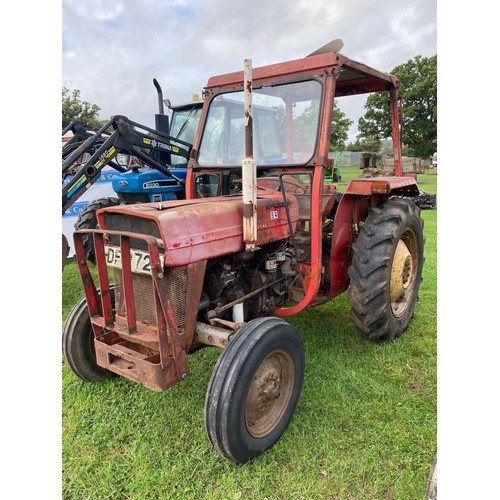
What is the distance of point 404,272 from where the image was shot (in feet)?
12.3

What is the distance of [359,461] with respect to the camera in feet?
7.64

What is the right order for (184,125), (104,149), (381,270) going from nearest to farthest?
(381,270), (104,149), (184,125)

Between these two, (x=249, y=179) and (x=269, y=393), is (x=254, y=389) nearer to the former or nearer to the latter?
(x=269, y=393)

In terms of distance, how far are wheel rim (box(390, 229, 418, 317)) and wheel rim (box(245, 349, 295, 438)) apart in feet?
4.58

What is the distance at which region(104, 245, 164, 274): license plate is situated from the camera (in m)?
2.39

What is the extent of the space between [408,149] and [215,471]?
3365 cm

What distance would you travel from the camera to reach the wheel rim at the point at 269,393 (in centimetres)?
241

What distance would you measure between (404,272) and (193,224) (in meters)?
2.25

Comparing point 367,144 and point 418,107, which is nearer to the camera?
point 418,107

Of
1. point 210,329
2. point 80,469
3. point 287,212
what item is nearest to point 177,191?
point 287,212

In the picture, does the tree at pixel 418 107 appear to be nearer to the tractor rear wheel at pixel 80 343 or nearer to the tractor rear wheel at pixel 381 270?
the tractor rear wheel at pixel 381 270

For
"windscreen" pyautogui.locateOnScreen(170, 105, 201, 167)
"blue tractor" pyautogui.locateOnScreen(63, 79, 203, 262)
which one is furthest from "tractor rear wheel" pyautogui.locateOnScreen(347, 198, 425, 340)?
"windscreen" pyautogui.locateOnScreen(170, 105, 201, 167)

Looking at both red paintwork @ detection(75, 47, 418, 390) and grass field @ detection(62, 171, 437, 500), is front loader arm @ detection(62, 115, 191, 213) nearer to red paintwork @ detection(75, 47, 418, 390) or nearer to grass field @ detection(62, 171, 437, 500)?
red paintwork @ detection(75, 47, 418, 390)

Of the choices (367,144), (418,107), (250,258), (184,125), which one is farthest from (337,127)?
(367,144)
